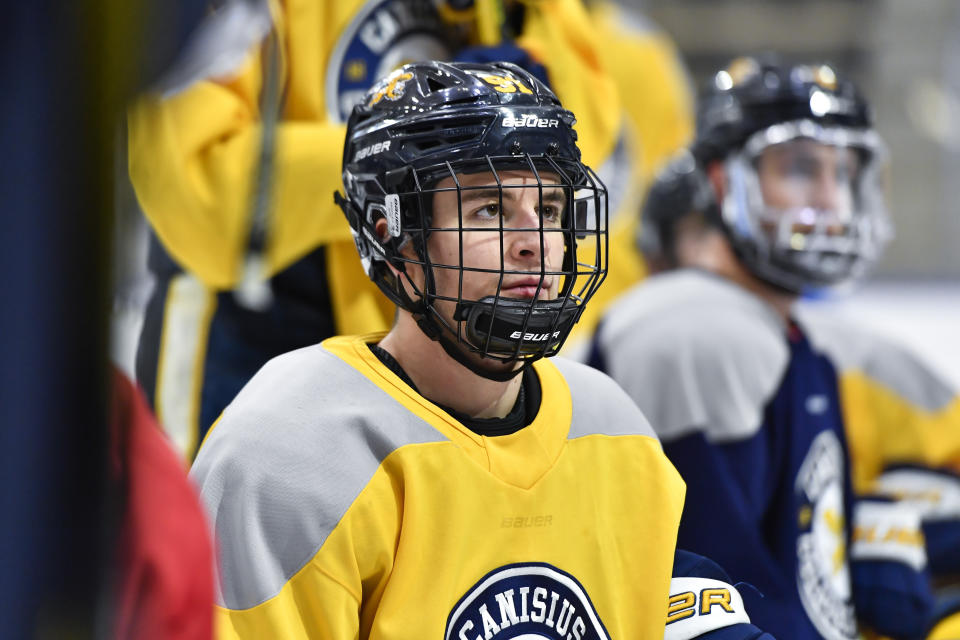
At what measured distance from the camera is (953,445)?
100 inches

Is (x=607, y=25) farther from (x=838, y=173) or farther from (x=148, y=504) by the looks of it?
(x=148, y=504)

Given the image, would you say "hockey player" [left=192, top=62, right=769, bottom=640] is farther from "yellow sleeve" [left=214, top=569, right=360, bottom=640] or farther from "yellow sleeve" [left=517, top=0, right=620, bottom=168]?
"yellow sleeve" [left=517, top=0, right=620, bottom=168]

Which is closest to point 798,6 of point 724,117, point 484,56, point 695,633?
point 724,117

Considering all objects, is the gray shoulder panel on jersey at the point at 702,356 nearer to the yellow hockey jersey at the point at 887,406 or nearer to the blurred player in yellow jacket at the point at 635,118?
the yellow hockey jersey at the point at 887,406

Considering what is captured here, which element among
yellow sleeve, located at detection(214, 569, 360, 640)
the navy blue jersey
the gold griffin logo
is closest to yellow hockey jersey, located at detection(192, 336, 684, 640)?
yellow sleeve, located at detection(214, 569, 360, 640)

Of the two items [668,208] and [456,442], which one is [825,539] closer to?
[456,442]

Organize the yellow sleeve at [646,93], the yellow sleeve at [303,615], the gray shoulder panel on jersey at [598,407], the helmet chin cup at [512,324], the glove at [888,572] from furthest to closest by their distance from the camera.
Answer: the yellow sleeve at [646,93] < the glove at [888,572] < the gray shoulder panel on jersey at [598,407] < the helmet chin cup at [512,324] < the yellow sleeve at [303,615]

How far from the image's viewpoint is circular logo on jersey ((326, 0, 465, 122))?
1.86 metres

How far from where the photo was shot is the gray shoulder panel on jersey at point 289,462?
1.13m

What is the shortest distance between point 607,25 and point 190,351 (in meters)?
2.80

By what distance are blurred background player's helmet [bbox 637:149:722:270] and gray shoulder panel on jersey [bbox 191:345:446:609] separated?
5.02 feet

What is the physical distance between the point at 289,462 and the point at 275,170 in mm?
718

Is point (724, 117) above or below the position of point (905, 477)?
above

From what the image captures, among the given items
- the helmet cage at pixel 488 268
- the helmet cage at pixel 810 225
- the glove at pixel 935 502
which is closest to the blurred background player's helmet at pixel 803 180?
the helmet cage at pixel 810 225
